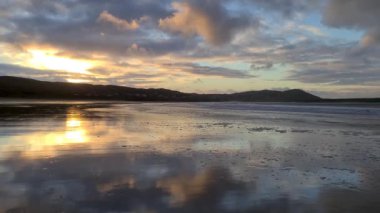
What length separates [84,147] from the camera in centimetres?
1597

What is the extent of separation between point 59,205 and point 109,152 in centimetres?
705

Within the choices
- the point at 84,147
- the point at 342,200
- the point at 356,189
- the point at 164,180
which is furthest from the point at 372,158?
the point at 84,147

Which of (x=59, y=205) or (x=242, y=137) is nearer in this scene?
(x=59, y=205)

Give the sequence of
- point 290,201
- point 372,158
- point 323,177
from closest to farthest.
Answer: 1. point 290,201
2. point 323,177
3. point 372,158

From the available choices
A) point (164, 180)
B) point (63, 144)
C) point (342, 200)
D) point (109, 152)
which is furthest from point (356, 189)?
point (63, 144)

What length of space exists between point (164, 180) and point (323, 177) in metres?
4.38

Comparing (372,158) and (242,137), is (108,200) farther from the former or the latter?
(242,137)

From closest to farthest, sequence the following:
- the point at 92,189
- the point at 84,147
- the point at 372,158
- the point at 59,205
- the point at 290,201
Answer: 1. the point at 59,205
2. the point at 290,201
3. the point at 92,189
4. the point at 372,158
5. the point at 84,147

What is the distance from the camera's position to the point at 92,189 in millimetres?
8906

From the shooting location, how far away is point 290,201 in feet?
26.9

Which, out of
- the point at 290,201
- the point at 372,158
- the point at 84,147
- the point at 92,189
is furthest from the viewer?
the point at 84,147

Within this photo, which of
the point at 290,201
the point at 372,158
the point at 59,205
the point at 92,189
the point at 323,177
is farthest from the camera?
the point at 372,158

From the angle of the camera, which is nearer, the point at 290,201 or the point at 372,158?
the point at 290,201

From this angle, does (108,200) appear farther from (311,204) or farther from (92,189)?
(311,204)
